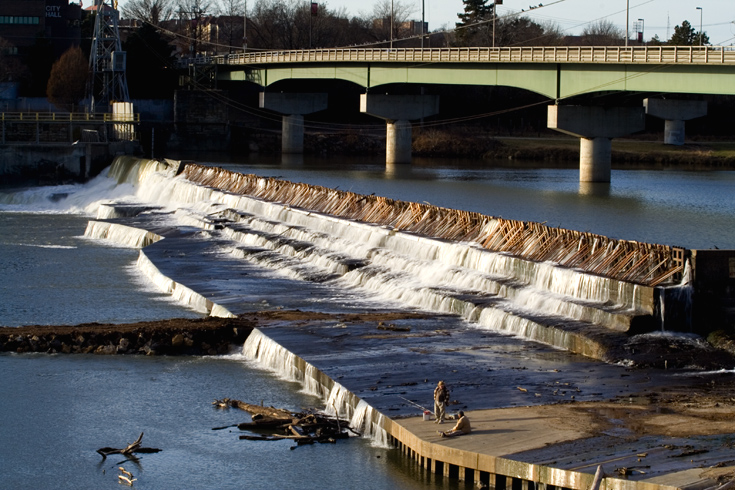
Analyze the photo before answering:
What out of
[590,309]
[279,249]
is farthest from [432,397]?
[279,249]

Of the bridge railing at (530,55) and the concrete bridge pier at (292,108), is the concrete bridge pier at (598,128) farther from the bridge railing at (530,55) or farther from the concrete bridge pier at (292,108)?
the concrete bridge pier at (292,108)

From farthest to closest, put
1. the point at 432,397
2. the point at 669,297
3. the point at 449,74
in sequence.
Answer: the point at 449,74 < the point at 669,297 < the point at 432,397

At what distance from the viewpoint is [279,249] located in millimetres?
48375

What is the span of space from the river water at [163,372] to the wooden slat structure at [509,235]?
4.82 meters

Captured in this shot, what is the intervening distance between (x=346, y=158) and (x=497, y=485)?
92.8 metres

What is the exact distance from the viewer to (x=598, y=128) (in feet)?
255

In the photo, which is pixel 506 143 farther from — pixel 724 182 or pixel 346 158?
pixel 724 182

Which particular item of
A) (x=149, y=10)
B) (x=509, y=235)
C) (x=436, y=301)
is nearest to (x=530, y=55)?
(x=509, y=235)

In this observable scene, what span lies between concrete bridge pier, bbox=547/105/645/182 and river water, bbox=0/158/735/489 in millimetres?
2410

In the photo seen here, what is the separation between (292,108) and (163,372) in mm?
86514

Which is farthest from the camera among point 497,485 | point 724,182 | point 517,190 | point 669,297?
point 724,182

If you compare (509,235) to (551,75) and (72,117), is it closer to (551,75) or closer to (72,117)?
(551,75)

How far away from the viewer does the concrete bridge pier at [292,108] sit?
375 feet

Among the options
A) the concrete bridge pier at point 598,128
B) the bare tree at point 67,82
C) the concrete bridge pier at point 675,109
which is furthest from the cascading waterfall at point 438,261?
the bare tree at point 67,82
